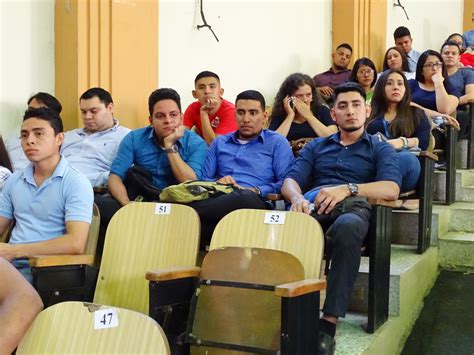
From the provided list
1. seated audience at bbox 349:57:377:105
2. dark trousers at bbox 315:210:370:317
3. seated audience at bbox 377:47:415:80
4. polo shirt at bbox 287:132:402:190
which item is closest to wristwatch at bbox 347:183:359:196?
polo shirt at bbox 287:132:402:190

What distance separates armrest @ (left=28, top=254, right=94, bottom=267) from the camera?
2.29 meters

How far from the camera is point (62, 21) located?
12.1 ft

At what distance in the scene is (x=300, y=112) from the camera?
406 cm

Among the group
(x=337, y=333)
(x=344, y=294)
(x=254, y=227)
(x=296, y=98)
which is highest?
(x=296, y=98)

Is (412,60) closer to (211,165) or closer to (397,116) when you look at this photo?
(397,116)

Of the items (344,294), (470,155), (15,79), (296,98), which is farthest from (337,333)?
(470,155)

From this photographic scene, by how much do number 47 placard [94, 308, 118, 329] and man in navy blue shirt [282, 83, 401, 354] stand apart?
3.34 feet

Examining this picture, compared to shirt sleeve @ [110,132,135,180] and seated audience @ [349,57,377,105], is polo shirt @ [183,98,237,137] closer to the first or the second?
shirt sleeve @ [110,132,135,180]

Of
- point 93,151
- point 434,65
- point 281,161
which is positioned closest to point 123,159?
point 93,151

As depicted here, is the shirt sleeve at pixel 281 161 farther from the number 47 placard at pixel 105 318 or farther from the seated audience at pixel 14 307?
the number 47 placard at pixel 105 318

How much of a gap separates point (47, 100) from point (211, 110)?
1.04 meters

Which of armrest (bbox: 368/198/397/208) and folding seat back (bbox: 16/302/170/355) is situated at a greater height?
armrest (bbox: 368/198/397/208)

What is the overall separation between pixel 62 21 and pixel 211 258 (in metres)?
2.01

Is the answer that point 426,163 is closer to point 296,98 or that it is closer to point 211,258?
point 296,98
